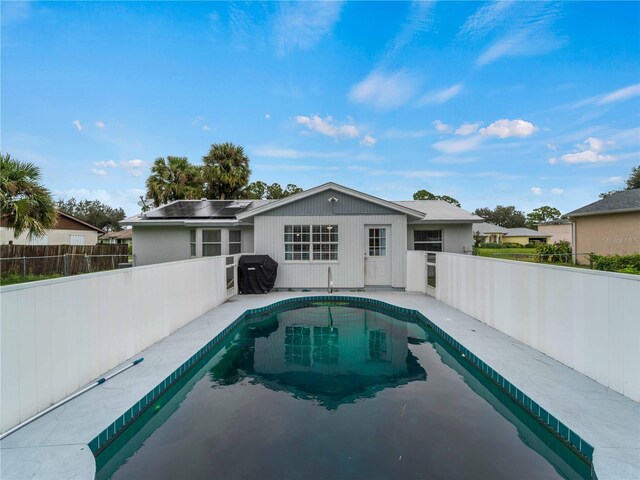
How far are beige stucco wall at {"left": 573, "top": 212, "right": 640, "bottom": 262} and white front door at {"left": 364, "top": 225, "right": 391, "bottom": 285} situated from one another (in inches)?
534

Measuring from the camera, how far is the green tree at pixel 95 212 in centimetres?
4669

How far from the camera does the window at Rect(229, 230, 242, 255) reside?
1216 cm

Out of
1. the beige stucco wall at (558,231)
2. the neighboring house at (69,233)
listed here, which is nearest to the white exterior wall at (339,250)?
the neighboring house at (69,233)

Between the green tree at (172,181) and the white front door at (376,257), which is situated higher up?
the green tree at (172,181)

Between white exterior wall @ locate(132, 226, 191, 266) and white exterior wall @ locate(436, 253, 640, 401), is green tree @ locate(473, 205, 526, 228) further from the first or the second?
white exterior wall @ locate(436, 253, 640, 401)

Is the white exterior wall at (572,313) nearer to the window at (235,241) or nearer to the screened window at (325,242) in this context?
the screened window at (325,242)

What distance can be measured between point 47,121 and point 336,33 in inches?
480

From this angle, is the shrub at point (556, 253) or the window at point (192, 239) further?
the shrub at point (556, 253)

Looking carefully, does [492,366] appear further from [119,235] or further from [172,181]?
[119,235]

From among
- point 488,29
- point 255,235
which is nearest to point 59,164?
point 255,235

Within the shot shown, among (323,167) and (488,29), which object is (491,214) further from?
(488,29)


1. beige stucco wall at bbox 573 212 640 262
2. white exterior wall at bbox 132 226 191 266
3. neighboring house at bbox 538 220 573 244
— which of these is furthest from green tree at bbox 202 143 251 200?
neighboring house at bbox 538 220 573 244

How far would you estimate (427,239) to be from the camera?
12.6m

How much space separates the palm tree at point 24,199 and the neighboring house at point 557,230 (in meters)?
46.2
